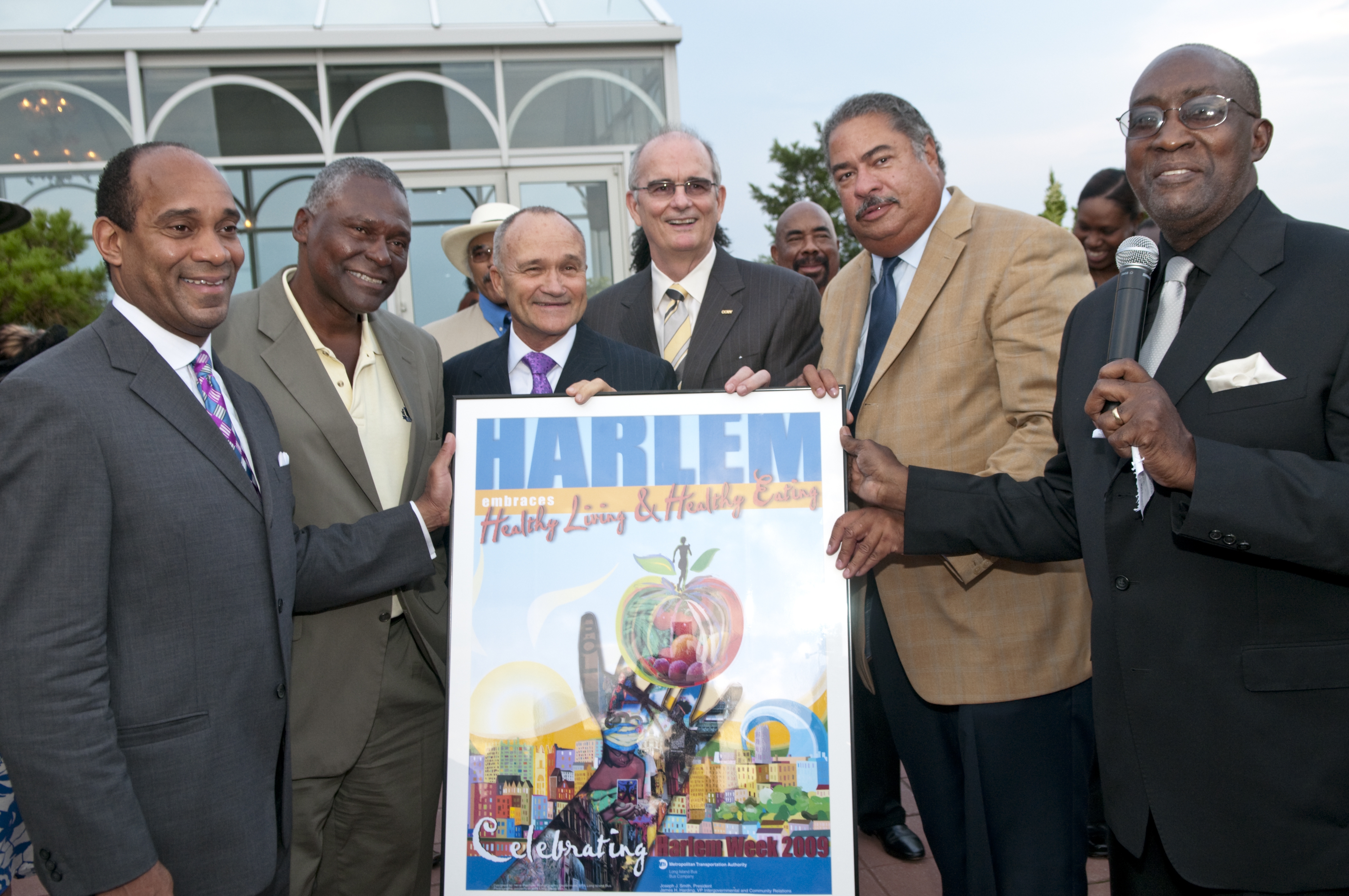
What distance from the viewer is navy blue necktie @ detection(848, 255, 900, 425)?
99.8 inches

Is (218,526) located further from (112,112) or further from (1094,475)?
(112,112)

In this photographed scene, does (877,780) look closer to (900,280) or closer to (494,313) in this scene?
(900,280)

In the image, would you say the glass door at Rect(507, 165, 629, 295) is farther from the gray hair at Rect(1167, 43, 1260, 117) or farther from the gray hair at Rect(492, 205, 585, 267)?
the gray hair at Rect(1167, 43, 1260, 117)

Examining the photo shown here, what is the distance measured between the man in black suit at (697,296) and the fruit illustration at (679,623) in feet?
3.30

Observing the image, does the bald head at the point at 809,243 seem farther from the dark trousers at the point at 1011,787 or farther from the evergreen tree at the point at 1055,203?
the evergreen tree at the point at 1055,203

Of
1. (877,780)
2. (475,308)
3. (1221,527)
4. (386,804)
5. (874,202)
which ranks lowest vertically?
(877,780)

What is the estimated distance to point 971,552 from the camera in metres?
2.28

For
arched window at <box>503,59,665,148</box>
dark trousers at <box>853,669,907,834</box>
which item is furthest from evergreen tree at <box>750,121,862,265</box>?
dark trousers at <box>853,669,907,834</box>

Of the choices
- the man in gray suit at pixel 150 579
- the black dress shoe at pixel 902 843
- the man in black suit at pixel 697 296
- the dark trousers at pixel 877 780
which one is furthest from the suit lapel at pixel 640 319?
the black dress shoe at pixel 902 843

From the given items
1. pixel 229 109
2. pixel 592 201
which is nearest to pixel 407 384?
pixel 592 201

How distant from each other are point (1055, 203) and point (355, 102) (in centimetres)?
1482

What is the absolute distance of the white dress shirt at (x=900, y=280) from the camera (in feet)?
8.34

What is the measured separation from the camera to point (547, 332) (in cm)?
270

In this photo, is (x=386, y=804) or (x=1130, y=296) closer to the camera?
(x=1130, y=296)
